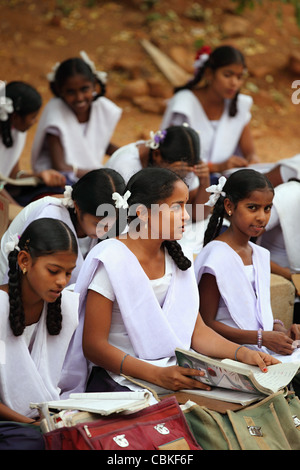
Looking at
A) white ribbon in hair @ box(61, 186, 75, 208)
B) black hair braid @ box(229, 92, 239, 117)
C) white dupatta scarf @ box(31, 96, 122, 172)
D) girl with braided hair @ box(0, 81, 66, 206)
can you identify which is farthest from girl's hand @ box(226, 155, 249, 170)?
white ribbon in hair @ box(61, 186, 75, 208)

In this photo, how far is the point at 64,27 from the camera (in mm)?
9773

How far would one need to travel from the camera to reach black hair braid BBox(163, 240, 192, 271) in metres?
3.33

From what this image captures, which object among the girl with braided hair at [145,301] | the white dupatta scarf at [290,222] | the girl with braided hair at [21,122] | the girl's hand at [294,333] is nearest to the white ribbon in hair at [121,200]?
the girl with braided hair at [145,301]

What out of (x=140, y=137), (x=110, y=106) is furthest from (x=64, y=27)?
(x=110, y=106)

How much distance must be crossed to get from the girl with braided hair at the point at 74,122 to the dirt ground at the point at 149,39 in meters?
2.54

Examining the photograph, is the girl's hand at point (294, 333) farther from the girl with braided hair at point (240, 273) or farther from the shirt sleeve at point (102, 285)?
the shirt sleeve at point (102, 285)

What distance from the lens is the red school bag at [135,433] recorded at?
244 cm

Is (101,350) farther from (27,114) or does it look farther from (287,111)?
(287,111)

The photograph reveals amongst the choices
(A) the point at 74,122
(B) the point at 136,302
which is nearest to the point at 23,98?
(A) the point at 74,122

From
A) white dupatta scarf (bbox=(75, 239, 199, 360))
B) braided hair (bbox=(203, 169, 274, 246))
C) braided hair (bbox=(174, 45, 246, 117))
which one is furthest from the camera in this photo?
braided hair (bbox=(174, 45, 246, 117))

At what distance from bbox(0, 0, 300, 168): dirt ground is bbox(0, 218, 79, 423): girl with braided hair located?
562cm

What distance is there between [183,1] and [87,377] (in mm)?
8264

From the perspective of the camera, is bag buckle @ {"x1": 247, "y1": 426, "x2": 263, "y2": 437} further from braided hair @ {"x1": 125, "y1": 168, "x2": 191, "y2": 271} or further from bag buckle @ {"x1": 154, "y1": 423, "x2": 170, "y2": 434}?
braided hair @ {"x1": 125, "y1": 168, "x2": 191, "y2": 271}

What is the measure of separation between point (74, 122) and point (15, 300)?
310 centimetres
